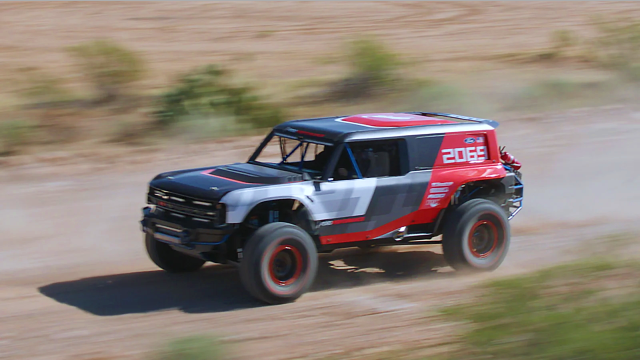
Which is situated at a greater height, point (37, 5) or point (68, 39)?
point (37, 5)

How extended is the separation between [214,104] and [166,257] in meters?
7.34

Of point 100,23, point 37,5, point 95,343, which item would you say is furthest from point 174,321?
point 37,5

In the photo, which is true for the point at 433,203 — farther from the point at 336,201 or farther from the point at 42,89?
the point at 42,89

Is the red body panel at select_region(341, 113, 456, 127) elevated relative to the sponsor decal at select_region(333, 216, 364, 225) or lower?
elevated

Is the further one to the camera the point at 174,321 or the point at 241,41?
the point at 241,41

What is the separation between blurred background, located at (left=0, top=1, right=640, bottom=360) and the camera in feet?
20.4

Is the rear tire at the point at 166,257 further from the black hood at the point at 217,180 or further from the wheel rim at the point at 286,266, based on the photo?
the wheel rim at the point at 286,266

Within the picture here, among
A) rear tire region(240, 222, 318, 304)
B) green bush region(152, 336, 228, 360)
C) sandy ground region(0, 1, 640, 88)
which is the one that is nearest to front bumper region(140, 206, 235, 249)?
rear tire region(240, 222, 318, 304)

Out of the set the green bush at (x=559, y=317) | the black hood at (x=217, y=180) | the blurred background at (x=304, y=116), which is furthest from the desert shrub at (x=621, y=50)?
the green bush at (x=559, y=317)

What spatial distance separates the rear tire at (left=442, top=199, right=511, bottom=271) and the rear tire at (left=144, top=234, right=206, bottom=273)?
2.78 m

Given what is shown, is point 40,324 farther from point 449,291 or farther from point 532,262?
point 532,262

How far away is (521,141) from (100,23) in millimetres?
15015

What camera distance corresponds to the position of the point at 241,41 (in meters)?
23.8

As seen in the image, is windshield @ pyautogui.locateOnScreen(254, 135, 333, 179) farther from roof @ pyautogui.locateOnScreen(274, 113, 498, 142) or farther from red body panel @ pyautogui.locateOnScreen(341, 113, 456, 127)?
red body panel @ pyautogui.locateOnScreen(341, 113, 456, 127)
